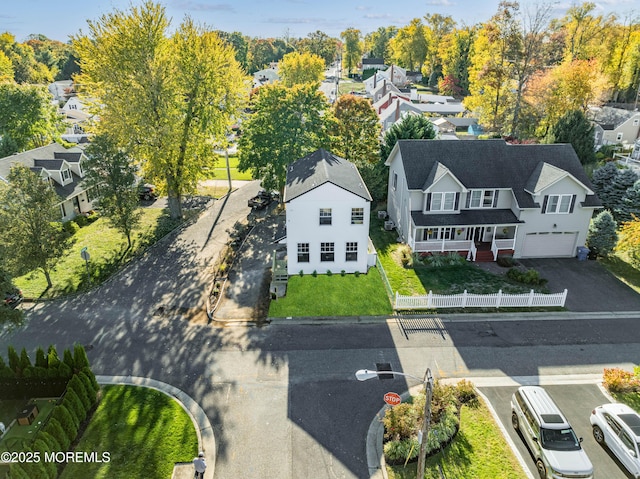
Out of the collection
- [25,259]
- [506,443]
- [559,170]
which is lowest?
[506,443]

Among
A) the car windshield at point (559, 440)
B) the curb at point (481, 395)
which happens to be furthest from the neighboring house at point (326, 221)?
the car windshield at point (559, 440)

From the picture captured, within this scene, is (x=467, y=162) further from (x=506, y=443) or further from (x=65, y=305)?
(x=65, y=305)

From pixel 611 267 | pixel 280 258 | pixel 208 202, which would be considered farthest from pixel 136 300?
pixel 611 267

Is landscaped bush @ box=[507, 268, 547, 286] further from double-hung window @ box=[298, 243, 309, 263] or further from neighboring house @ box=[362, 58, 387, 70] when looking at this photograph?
neighboring house @ box=[362, 58, 387, 70]

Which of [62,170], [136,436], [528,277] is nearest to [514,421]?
[528,277]

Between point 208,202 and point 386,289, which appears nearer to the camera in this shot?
point 386,289

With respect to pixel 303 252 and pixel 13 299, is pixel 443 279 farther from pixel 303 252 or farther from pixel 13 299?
pixel 13 299
